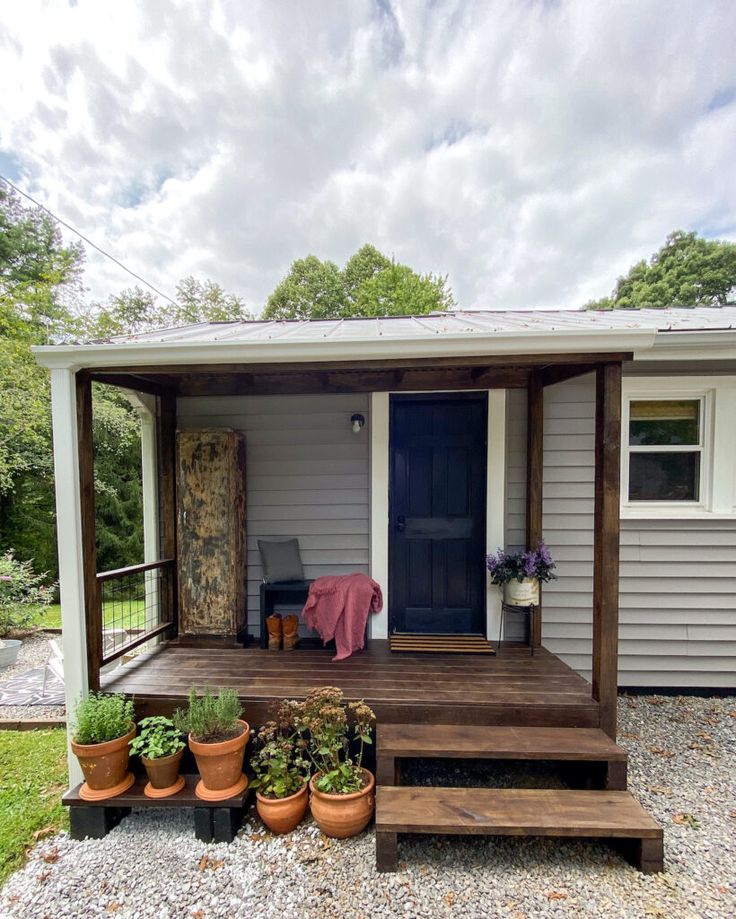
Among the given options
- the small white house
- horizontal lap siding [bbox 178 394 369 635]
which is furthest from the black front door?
horizontal lap siding [bbox 178 394 369 635]

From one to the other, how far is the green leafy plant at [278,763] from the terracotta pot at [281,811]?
28 mm

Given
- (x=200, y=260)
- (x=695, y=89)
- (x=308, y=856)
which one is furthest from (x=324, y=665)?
(x=200, y=260)

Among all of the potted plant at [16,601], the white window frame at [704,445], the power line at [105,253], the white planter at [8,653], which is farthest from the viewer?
the power line at [105,253]

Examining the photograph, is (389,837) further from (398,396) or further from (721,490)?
(721,490)

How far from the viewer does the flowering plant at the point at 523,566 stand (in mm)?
3143

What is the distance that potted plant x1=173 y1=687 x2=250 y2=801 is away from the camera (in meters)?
2.21

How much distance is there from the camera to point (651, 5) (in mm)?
4770

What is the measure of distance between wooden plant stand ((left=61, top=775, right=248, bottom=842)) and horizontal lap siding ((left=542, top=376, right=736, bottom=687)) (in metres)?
2.59

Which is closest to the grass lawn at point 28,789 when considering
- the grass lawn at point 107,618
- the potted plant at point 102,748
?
the potted plant at point 102,748

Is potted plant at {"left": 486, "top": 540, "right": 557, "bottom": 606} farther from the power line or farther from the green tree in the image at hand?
the green tree

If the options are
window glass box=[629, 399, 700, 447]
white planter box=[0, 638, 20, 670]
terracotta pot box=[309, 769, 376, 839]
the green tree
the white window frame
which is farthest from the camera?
the green tree

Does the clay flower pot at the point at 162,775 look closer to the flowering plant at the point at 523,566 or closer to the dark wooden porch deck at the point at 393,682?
the dark wooden porch deck at the point at 393,682

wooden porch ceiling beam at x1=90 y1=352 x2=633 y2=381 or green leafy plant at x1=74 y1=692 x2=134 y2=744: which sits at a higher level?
wooden porch ceiling beam at x1=90 y1=352 x2=633 y2=381

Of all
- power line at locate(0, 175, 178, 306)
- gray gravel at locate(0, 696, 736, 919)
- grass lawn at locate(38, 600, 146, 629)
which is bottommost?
grass lawn at locate(38, 600, 146, 629)
